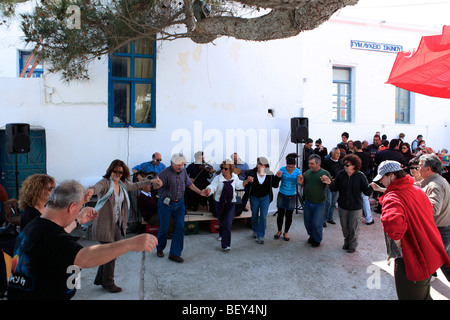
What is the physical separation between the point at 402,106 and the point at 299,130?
7.75 metres

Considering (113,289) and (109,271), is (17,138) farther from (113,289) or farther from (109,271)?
(113,289)

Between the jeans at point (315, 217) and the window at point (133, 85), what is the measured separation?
400 centimetres

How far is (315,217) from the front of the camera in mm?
5742

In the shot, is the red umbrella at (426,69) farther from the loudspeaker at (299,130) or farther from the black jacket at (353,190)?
the loudspeaker at (299,130)

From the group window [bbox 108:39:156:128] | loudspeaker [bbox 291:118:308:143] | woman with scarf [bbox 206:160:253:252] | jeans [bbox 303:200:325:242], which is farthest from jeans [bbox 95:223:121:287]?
loudspeaker [bbox 291:118:308:143]

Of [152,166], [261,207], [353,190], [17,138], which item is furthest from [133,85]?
[353,190]

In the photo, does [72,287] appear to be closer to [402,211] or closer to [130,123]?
[402,211]

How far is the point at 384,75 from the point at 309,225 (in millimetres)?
9251

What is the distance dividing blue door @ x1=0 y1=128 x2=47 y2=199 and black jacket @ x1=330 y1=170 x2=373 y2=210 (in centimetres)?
621

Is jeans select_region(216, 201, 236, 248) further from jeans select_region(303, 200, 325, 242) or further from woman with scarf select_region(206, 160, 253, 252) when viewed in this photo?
jeans select_region(303, 200, 325, 242)

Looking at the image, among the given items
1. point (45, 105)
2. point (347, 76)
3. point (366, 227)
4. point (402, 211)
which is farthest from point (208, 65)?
point (347, 76)

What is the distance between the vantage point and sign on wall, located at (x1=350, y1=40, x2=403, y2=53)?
39.5 feet

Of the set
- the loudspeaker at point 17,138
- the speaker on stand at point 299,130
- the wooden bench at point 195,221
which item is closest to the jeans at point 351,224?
the wooden bench at point 195,221

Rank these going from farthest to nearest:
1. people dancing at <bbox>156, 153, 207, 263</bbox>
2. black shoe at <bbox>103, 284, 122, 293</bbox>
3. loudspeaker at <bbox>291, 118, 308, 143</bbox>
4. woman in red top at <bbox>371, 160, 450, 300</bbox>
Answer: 1. loudspeaker at <bbox>291, 118, 308, 143</bbox>
2. people dancing at <bbox>156, 153, 207, 263</bbox>
3. black shoe at <bbox>103, 284, 122, 293</bbox>
4. woman in red top at <bbox>371, 160, 450, 300</bbox>
